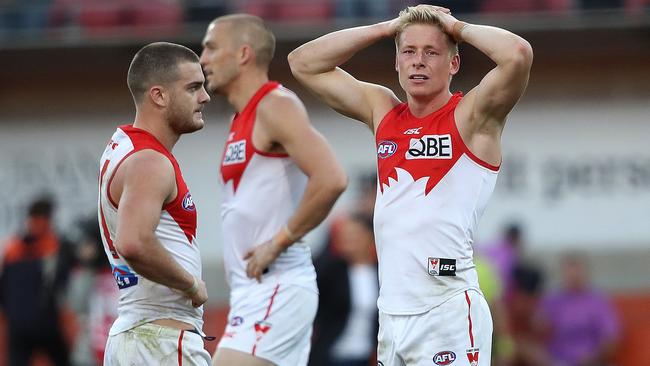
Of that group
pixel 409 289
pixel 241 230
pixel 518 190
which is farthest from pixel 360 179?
pixel 409 289

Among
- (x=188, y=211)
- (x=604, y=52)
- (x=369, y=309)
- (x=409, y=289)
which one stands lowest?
(x=369, y=309)

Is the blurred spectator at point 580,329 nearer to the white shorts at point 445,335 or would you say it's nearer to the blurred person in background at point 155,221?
the white shorts at point 445,335

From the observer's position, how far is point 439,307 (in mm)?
5855

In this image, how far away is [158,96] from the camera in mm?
6020

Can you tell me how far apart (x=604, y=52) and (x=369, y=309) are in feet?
21.5

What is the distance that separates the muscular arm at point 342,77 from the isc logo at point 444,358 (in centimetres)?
134

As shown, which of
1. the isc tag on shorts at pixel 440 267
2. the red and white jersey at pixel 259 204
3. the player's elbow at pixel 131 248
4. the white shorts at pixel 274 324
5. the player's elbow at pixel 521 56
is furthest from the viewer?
the red and white jersey at pixel 259 204

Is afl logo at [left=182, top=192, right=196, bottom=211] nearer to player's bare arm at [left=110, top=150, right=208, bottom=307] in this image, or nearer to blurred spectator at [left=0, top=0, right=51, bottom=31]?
player's bare arm at [left=110, top=150, right=208, bottom=307]

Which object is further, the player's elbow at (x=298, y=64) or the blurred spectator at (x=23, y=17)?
the blurred spectator at (x=23, y=17)

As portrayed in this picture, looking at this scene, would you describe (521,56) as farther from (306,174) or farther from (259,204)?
(259,204)

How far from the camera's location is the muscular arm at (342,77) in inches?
251

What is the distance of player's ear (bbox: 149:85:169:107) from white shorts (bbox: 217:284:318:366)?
62.9 inches

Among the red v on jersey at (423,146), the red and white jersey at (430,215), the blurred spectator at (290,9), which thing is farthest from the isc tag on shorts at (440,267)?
the blurred spectator at (290,9)

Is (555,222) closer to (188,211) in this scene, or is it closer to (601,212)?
(601,212)
